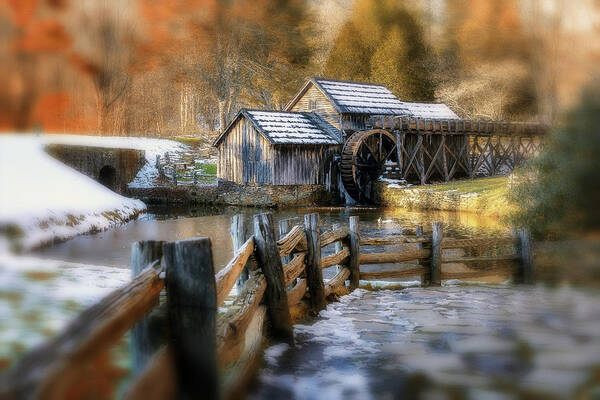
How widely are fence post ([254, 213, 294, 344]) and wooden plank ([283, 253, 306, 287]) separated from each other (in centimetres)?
20

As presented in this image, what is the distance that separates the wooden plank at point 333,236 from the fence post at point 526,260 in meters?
2.71

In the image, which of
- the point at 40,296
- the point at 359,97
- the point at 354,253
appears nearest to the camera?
the point at 40,296

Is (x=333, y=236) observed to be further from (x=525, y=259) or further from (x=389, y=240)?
(x=525, y=259)

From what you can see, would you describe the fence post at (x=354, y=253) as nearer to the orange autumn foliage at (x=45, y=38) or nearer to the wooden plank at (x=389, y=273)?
the wooden plank at (x=389, y=273)

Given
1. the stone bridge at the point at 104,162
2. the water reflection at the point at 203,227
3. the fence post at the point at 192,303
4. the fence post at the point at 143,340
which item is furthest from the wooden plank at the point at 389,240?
the stone bridge at the point at 104,162

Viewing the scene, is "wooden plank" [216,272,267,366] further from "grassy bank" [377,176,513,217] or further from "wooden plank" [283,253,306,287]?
"grassy bank" [377,176,513,217]

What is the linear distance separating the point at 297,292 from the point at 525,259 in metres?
4.19

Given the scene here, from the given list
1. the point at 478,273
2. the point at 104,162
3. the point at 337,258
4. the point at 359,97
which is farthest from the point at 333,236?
the point at 359,97

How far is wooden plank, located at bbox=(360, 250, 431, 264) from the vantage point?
25.2 feet

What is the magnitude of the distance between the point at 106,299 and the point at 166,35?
121 ft

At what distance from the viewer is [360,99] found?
2981 centimetres

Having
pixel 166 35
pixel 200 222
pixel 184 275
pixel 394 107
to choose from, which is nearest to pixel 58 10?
pixel 184 275

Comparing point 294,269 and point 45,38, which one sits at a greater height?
point 45,38

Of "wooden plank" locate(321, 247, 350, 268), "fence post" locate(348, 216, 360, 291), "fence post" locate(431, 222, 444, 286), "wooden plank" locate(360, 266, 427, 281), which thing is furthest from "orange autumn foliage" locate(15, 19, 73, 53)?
"fence post" locate(431, 222, 444, 286)
